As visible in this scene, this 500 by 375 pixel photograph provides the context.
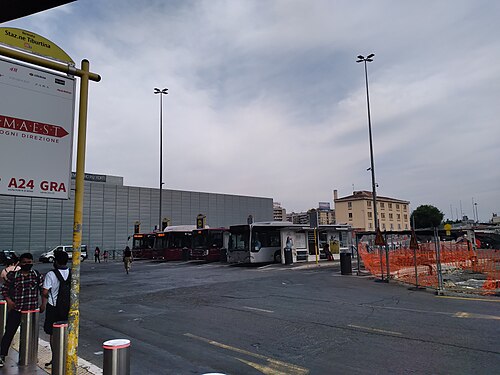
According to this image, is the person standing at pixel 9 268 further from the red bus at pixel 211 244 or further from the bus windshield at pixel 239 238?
the red bus at pixel 211 244

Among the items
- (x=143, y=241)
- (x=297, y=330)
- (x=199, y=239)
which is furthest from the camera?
(x=143, y=241)

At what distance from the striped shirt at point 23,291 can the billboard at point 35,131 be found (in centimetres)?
233

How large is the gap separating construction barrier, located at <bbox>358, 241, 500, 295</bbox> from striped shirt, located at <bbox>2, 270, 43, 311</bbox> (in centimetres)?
1315

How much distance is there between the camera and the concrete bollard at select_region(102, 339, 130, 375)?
14.6 ft

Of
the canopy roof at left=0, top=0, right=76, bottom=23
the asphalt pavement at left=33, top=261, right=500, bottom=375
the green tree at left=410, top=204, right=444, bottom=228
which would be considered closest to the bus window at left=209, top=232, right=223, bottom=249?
the asphalt pavement at left=33, top=261, right=500, bottom=375

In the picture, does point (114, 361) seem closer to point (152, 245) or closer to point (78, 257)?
point (78, 257)

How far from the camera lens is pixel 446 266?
68.5 ft

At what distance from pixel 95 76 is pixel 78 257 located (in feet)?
7.83

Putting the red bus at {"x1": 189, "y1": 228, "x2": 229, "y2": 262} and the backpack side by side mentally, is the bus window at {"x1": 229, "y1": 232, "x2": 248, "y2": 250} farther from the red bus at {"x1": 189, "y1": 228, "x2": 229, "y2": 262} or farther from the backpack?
the backpack

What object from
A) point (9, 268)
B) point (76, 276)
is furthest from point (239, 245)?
point (76, 276)

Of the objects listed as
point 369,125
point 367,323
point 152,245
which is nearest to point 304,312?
point 367,323

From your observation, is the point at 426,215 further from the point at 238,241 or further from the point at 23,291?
the point at 23,291

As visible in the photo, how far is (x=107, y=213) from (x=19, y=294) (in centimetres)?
4668

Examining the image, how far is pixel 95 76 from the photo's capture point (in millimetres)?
5379
